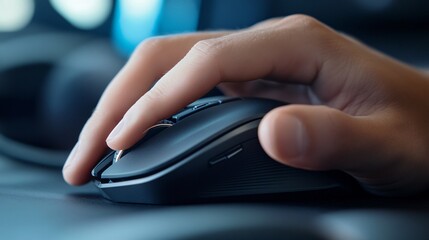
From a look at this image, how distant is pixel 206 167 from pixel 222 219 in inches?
2.5

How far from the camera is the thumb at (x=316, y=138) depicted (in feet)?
1.32

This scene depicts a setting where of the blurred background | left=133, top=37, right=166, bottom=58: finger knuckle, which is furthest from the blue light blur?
left=133, top=37, right=166, bottom=58: finger knuckle

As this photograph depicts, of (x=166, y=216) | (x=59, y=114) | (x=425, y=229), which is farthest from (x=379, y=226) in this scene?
(x=59, y=114)

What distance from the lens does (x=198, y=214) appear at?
0.45 meters

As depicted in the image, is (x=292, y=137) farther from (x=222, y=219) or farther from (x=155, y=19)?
(x=155, y=19)

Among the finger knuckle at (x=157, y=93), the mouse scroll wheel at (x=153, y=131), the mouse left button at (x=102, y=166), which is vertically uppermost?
→ the finger knuckle at (x=157, y=93)

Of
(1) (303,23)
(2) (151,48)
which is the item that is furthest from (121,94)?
(1) (303,23)

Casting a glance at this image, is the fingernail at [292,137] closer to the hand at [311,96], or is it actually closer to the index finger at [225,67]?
the hand at [311,96]

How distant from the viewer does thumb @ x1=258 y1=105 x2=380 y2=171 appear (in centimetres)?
40

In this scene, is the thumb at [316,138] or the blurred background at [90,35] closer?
the thumb at [316,138]

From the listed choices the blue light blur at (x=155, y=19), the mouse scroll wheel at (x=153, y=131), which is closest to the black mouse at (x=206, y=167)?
the mouse scroll wheel at (x=153, y=131)

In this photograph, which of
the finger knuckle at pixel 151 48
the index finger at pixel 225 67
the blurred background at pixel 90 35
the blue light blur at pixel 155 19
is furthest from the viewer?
the blue light blur at pixel 155 19

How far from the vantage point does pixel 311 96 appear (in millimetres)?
681

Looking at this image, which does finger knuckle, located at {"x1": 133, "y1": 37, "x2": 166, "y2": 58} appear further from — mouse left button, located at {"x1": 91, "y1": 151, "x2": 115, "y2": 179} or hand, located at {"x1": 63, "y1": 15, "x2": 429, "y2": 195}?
mouse left button, located at {"x1": 91, "y1": 151, "x2": 115, "y2": 179}
